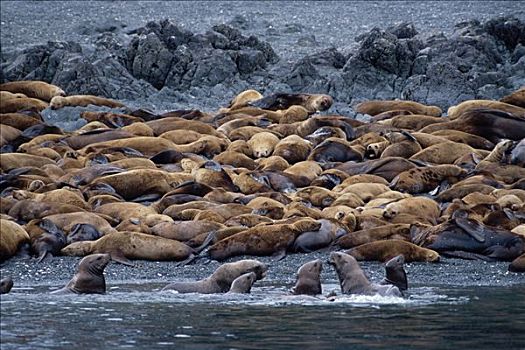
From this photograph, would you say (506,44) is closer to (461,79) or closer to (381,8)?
(461,79)

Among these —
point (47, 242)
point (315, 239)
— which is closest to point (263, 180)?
point (315, 239)

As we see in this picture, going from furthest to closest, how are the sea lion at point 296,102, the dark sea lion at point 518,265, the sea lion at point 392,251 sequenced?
the sea lion at point 296,102, the sea lion at point 392,251, the dark sea lion at point 518,265

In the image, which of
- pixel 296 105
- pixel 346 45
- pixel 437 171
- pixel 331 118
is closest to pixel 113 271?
pixel 437 171

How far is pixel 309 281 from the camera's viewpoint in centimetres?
1080

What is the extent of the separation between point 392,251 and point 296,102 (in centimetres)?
1060

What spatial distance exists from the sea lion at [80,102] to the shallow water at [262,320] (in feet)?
41.2

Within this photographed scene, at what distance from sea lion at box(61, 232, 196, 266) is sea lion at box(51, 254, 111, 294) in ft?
6.63

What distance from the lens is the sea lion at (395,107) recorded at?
2233 cm

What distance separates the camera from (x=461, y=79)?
24.3 m

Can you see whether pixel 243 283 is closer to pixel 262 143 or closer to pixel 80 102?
pixel 262 143

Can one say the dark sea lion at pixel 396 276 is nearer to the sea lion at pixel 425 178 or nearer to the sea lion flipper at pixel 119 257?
the sea lion flipper at pixel 119 257

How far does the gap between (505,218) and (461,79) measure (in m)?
Result: 10.6

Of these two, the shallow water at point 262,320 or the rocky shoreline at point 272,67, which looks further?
the rocky shoreline at point 272,67

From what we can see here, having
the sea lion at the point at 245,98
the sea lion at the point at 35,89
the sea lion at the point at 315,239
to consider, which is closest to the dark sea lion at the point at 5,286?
the sea lion at the point at 315,239
